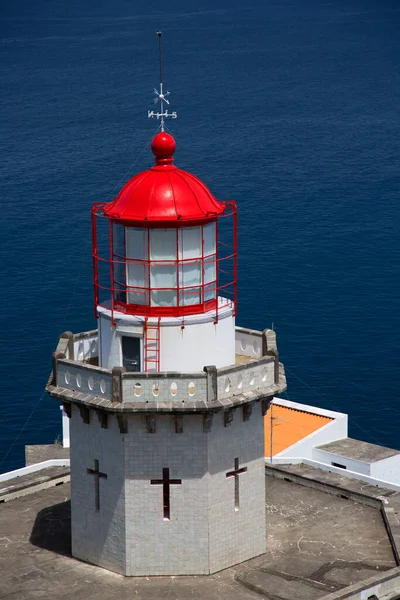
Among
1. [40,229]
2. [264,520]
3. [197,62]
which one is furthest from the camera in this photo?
[197,62]

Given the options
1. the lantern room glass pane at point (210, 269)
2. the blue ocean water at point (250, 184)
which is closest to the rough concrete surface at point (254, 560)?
the lantern room glass pane at point (210, 269)

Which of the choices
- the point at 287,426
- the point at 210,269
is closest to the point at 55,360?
the point at 210,269

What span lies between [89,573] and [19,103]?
112181mm

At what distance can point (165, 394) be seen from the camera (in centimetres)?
2248

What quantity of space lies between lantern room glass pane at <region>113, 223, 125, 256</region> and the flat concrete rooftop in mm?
19727

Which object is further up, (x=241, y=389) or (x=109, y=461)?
(x=241, y=389)

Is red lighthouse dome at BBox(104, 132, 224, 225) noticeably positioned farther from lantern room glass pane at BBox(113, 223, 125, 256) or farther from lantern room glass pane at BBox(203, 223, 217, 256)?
lantern room glass pane at BBox(113, 223, 125, 256)

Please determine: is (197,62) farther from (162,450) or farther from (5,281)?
(162,450)

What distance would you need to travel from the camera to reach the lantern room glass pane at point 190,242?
2292 centimetres

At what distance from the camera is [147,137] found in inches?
4311

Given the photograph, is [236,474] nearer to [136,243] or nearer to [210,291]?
[210,291]

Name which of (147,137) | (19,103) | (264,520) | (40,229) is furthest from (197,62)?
(264,520)

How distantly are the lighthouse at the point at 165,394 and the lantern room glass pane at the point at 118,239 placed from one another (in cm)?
4

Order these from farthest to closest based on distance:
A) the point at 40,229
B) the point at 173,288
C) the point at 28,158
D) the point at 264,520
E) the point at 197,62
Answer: the point at 197,62 → the point at 28,158 → the point at 40,229 → the point at 264,520 → the point at 173,288
